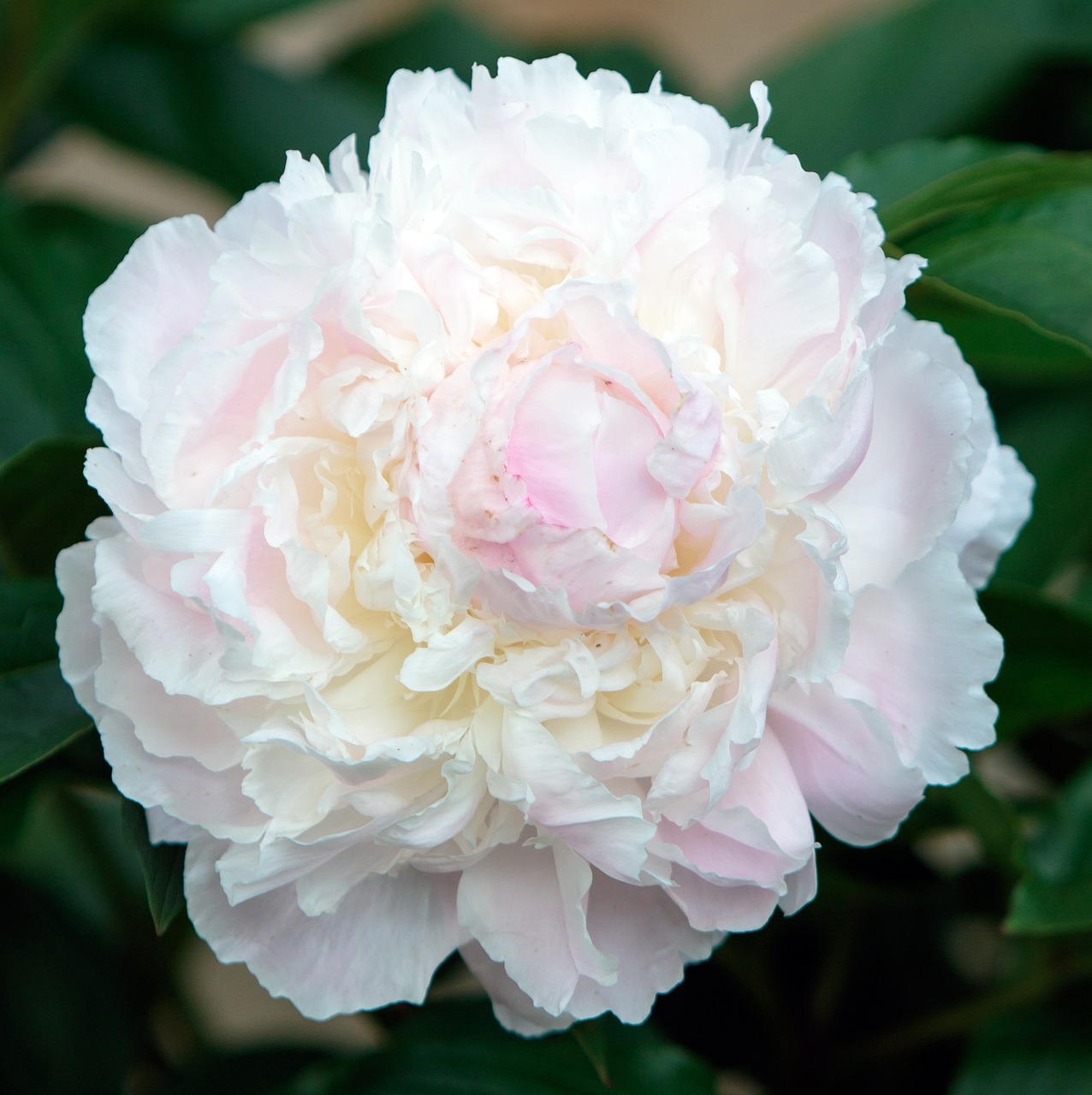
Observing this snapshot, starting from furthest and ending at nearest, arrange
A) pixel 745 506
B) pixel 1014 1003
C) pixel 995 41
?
pixel 995 41 → pixel 1014 1003 → pixel 745 506

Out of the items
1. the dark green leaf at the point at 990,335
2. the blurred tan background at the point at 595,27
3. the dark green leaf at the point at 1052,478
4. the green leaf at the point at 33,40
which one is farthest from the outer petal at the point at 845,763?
the blurred tan background at the point at 595,27

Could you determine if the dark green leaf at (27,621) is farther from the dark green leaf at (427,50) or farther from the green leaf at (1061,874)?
the dark green leaf at (427,50)

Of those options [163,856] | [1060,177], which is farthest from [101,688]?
[1060,177]

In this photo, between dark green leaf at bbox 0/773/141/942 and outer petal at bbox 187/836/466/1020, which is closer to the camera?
outer petal at bbox 187/836/466/1020

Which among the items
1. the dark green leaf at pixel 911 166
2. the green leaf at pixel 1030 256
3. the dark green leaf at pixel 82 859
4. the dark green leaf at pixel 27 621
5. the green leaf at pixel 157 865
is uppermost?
the dark green leaf at pixel 911 166

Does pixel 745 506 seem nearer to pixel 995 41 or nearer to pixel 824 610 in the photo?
pixel 824 610

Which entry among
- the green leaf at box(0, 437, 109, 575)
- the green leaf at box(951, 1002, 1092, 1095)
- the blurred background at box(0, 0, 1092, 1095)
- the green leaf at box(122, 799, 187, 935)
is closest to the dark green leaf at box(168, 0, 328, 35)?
the blurred background at box(0, 0, 1092, 1095)

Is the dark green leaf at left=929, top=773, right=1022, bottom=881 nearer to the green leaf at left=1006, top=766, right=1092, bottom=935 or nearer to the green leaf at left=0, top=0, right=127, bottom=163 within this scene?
the green leaf at left=1006, top=766, right=1092, bottom=935

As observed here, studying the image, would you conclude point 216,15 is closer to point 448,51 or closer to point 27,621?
point 448,51
